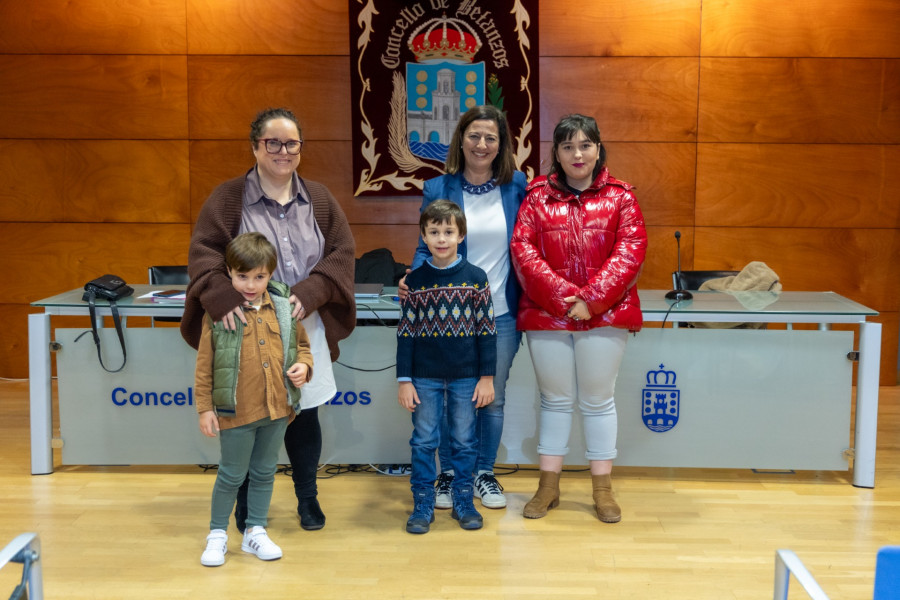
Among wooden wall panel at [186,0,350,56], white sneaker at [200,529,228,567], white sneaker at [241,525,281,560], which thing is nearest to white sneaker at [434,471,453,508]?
white sneaker at [241,525,281,560]

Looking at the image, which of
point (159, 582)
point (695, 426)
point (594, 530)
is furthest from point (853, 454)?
point (159, 582)

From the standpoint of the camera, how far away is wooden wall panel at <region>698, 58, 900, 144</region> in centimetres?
551

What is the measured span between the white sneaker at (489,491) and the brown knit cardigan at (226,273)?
0.81m

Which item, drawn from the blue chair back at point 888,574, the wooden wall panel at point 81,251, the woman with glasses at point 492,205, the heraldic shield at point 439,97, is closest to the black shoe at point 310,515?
the woman with glasses at point 492,205

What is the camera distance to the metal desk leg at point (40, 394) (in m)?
3.80

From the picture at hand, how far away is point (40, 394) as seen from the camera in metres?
3.83

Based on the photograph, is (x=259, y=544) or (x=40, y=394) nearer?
(x=259, y=544)

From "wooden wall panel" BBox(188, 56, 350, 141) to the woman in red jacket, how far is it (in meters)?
2.65

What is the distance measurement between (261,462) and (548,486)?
1.11 m

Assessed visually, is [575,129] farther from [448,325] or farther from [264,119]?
[264,119]

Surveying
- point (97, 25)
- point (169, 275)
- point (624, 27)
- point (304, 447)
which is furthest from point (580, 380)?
point (97, 25)

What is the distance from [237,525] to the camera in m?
3.20

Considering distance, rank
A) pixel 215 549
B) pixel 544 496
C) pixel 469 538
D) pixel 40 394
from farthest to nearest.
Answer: pixel 40 394
pixel 544 496
pixel 469 538
pixel 215 549

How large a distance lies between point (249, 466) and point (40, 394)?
137 centimetres
